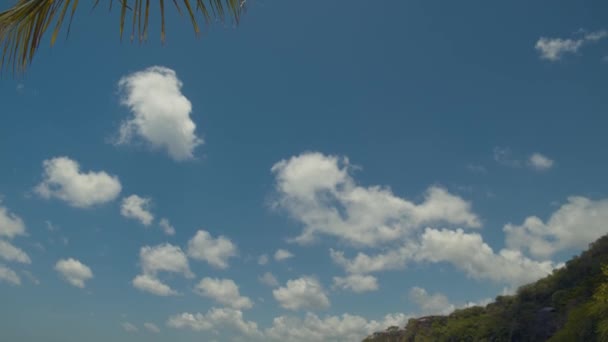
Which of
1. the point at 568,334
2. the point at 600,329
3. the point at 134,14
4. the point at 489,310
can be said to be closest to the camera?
the point at 134,14

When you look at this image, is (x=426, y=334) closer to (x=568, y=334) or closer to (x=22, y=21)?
(x=568, y=334)

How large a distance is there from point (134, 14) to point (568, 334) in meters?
62.4

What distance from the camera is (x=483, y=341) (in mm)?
77375

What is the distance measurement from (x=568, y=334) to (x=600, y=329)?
430 inches

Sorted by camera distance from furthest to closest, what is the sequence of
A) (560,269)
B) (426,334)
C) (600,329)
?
(426,334) < (560,269) < (600,329)

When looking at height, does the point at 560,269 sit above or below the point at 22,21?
above

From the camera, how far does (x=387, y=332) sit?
127750 mm

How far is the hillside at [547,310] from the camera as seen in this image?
195 feet

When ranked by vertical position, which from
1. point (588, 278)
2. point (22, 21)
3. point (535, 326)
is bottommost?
point (22, 21)

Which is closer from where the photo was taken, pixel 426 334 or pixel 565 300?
pixel 565 300

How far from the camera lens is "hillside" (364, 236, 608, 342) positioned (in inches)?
2338

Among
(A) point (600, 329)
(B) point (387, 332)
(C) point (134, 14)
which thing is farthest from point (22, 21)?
(B) point (387, 332)

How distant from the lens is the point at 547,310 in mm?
75250

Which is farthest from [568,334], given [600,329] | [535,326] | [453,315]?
[453,315]
